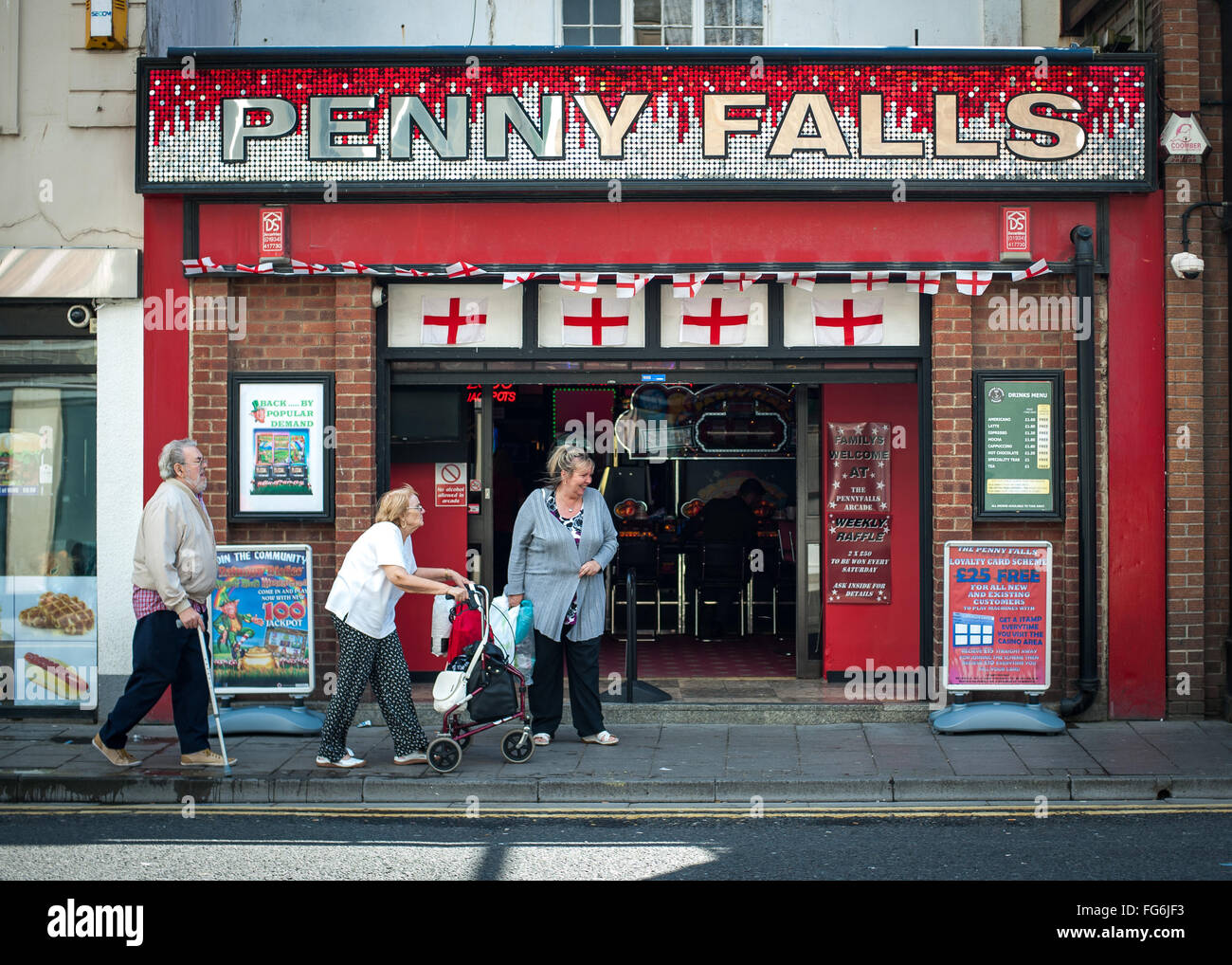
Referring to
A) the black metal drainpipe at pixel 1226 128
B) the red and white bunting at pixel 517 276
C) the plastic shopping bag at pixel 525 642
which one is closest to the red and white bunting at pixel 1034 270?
the black metal drainpipe at pixel 1226 128

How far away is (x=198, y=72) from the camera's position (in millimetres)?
10297

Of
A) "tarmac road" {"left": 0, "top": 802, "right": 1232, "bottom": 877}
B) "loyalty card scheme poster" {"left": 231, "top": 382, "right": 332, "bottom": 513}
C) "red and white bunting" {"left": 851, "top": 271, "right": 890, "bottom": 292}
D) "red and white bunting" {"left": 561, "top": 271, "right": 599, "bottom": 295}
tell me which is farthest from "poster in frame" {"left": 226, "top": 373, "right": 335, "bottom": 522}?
"red and white bunting" {"left": 851, "top": 271, "right": 890, "bottom": 292}

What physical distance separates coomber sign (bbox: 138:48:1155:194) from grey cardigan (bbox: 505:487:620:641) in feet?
8.91

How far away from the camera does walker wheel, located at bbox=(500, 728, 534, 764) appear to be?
869cm

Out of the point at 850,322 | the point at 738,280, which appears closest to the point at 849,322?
the point at 850,322

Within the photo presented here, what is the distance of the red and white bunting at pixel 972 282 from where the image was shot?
10.2 metres

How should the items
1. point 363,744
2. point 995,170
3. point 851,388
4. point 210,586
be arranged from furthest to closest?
point 851,388 < point 995,170 < point 363,744 < point 210,586

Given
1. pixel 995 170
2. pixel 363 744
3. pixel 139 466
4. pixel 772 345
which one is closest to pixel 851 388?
pixel 772 345

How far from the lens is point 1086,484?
33.1 ft

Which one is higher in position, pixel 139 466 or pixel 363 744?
pixel 139 466

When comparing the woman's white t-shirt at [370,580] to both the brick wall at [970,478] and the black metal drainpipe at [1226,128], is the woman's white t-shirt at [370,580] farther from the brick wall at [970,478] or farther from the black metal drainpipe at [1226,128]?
the black metal drainpipe at [1226,128]

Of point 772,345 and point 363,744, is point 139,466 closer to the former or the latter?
point 363,744

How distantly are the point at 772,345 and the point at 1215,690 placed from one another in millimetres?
4297

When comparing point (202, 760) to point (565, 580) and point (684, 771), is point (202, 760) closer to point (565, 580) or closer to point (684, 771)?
point (565, 580)
